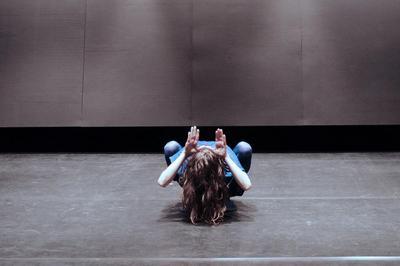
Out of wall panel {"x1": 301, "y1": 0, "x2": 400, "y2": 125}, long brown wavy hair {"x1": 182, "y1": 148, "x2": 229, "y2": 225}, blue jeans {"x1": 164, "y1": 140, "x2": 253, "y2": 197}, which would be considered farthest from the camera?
wall panel {"x1": 301, "y1": 0, "x2": 400, "y2": 125}

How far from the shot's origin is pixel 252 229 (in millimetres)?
2166

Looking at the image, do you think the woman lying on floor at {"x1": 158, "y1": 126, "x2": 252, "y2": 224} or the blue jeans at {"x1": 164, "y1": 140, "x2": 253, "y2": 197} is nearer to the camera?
the woman lying on floor at {"x1": 158, "y1": 126, "x2": 252, "y2": 224}

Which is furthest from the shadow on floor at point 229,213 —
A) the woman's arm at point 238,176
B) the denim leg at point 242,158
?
the woman's arm at point 238,176

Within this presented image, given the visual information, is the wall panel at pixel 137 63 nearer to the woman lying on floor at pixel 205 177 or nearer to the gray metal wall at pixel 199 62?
the gray metal wall at pixel 199 62

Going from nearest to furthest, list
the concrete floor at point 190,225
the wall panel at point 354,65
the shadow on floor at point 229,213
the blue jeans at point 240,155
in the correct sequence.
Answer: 1. the concrete floor at point 190,225
2. the shadow on floor at point 229,213
3. the blue jeans at point 240,155
4. the wall panel at point 354,65

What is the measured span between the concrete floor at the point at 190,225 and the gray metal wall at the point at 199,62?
0.92m

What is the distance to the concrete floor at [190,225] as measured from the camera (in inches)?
70.5

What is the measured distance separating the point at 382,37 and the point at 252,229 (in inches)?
140

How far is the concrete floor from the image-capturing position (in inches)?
70.5

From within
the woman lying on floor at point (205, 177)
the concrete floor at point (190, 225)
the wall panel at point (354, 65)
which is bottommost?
the concrete floor at point (190, 225)

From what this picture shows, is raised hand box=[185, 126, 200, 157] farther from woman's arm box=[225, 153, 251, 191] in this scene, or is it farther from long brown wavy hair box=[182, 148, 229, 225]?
woman's arm box=[225, 153, 251, 191]

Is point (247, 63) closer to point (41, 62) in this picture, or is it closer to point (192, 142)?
point (41, 62)

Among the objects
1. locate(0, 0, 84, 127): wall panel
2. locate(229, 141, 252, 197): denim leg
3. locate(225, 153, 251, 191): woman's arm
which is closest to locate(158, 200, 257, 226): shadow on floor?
locate(229, 141, 252, 197): denim leg

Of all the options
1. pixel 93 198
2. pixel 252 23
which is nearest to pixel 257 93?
pixel 252 23
